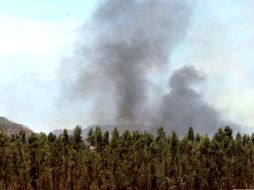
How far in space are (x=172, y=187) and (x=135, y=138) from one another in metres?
17.6

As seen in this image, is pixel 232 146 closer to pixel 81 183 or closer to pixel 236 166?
pixel 236 166

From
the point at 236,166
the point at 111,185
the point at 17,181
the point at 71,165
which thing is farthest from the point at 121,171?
the point at 236,166

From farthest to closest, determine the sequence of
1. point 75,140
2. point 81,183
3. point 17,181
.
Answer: point 75,140 → point 81,183 → point 17,181

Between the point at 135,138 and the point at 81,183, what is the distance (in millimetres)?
22033

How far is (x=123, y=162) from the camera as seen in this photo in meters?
120

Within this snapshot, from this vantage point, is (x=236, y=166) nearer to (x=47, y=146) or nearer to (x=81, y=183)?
(x=81, y=183)

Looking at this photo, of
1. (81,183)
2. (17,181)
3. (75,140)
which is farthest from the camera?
(75,140)

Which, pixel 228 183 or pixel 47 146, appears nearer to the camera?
pixel 47 146

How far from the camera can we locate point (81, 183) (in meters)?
117

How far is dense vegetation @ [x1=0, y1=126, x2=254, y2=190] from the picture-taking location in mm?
111812

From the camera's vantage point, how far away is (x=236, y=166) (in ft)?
433

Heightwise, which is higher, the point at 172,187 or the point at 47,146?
the point at 47,146

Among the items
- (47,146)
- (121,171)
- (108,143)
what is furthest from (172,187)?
(47,146)

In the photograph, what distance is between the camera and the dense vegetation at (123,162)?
111812 mm
